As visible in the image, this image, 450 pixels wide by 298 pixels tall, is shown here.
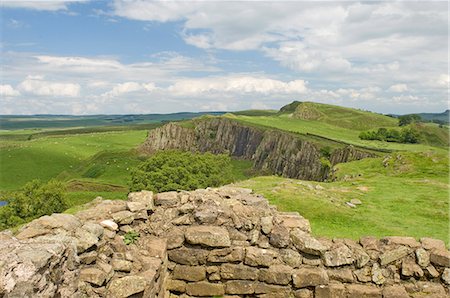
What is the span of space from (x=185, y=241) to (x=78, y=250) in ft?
11.4

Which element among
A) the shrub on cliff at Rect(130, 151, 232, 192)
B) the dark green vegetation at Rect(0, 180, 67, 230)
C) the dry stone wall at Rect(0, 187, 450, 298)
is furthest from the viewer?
the shrub on cliff at Rect(130, 151, 232, 192)

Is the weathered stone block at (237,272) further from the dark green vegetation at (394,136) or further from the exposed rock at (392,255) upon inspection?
the dark green vegetation at (394,136)

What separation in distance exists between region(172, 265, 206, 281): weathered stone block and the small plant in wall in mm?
1509

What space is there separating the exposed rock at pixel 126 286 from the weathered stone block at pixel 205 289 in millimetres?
2340

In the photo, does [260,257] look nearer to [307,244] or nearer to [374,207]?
[307,244]

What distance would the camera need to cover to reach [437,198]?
22719mm

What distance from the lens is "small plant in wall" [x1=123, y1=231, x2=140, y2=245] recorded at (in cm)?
998

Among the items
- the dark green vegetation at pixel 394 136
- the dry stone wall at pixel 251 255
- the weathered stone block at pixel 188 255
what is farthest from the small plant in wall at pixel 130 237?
the dark green vegetation at pixel 394 136

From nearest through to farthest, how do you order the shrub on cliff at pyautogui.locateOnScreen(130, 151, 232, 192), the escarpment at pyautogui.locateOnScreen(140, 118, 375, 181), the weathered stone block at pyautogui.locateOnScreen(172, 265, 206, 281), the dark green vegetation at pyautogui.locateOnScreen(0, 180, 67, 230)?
the weathered stone block at pyautogui.locateOnScreen(172, 265, 206, 281) → the dark green vegetation at pyautogui.locateOnScreen(0, 180, 67, 230) → the shrub on cliff at pyautogui.locateOnScreen(130, 151, 232, 192) → the escarpment at pyautogui.locateOnScreen(140, 118, 375, 181)

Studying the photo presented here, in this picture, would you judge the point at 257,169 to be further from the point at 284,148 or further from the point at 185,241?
the point at 185,241

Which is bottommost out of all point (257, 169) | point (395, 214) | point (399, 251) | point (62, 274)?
point (257, 169)

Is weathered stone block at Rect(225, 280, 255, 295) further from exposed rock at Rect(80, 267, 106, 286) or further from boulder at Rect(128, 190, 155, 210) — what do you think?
exposed rock at Rect(80, 267, 106, 286)

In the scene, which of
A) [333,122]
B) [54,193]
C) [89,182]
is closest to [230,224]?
[54,193]

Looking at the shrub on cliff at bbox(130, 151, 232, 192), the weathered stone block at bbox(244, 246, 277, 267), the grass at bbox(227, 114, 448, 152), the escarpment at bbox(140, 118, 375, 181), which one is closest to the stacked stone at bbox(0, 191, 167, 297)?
the weathered stone block at bbox(244, 246, 277, 267)
